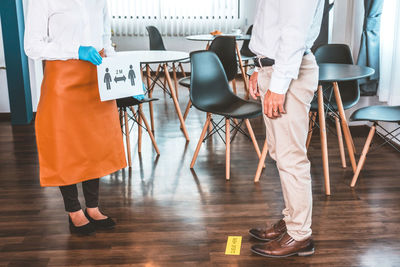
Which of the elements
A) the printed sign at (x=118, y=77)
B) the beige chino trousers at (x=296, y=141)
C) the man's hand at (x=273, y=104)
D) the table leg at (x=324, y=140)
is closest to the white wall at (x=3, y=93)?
the printed sign at (x=118, y=77)

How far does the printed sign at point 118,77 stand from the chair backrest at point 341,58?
68.2 inches

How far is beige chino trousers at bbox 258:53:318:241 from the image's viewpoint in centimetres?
197

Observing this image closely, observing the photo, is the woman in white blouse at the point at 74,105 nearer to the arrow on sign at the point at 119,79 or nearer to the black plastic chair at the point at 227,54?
the arrow on sign at the point at 119,79

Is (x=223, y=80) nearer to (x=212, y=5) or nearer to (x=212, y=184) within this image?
(x=212, y=184)

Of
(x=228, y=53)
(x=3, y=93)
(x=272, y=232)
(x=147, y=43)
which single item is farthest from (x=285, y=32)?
(x=147, y=43)

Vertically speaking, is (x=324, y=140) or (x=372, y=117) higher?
(x=372, y=117)

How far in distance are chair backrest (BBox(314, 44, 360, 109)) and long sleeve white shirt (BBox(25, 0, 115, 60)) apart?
206 centimetres

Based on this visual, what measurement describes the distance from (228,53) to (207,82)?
3.44ft

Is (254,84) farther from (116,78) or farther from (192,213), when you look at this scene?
(192,213)

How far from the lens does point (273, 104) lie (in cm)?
191

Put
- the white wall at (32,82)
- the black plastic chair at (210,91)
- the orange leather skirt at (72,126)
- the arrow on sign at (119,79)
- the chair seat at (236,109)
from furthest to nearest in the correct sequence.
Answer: the white wall at (32,82) < the black plastic chair at (210,91) < the chair seat at (236,109) < the arrow on sign at (119,79) < the orange leather skirt at (72,126)

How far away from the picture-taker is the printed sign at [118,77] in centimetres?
229

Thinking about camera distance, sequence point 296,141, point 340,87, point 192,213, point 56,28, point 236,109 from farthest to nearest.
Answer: point 340,87, point 236,109, point 192,213, point 56,28, point 296,141

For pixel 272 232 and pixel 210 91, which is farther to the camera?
pixel 210 91
